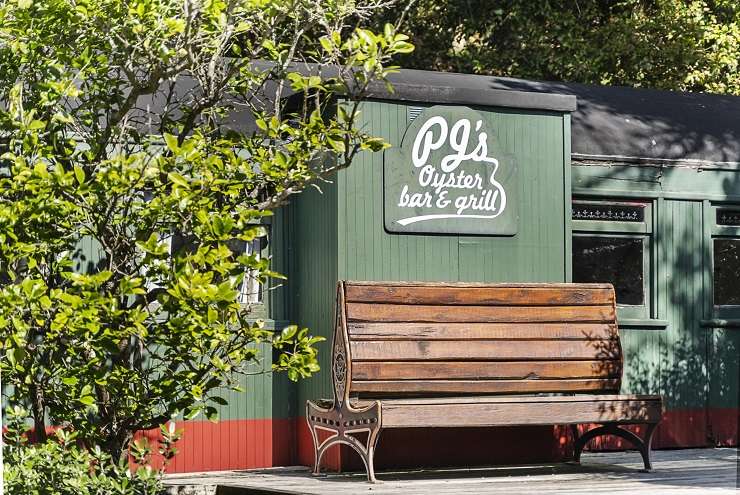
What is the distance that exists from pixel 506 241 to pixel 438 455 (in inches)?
69.4

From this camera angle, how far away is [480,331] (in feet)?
30.6

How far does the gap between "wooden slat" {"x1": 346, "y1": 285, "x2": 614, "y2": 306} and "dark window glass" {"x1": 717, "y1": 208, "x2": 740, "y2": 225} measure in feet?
7.53

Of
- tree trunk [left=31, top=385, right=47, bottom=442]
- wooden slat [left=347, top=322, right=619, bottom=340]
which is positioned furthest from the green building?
tree trunk [left=31, top=385, right=47, bottom=442]

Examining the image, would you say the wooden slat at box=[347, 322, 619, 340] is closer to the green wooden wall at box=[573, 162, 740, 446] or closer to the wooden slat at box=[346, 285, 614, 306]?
the wooden slat at box=[346, 285, 614, 306]

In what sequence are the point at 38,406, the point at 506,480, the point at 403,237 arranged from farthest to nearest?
1. the point at 403,237
2. the point at 506,480
3. the point at 38,406

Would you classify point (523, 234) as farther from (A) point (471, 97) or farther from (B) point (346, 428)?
(B) point (346, 428)

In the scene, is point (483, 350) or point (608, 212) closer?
point (483, 350)

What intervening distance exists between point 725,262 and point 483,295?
322 centimetres

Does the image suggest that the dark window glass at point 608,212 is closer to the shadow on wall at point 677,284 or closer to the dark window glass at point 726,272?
the shadow on wall at point 677,284

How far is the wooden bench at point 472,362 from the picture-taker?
345 inches

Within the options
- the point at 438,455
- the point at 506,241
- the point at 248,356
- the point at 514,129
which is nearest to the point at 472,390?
the point at 438,455

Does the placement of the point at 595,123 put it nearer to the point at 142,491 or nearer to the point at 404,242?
the point at 404,242

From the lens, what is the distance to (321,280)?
31.6 feet

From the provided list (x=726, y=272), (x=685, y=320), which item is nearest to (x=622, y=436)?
(x=685, y=320)
